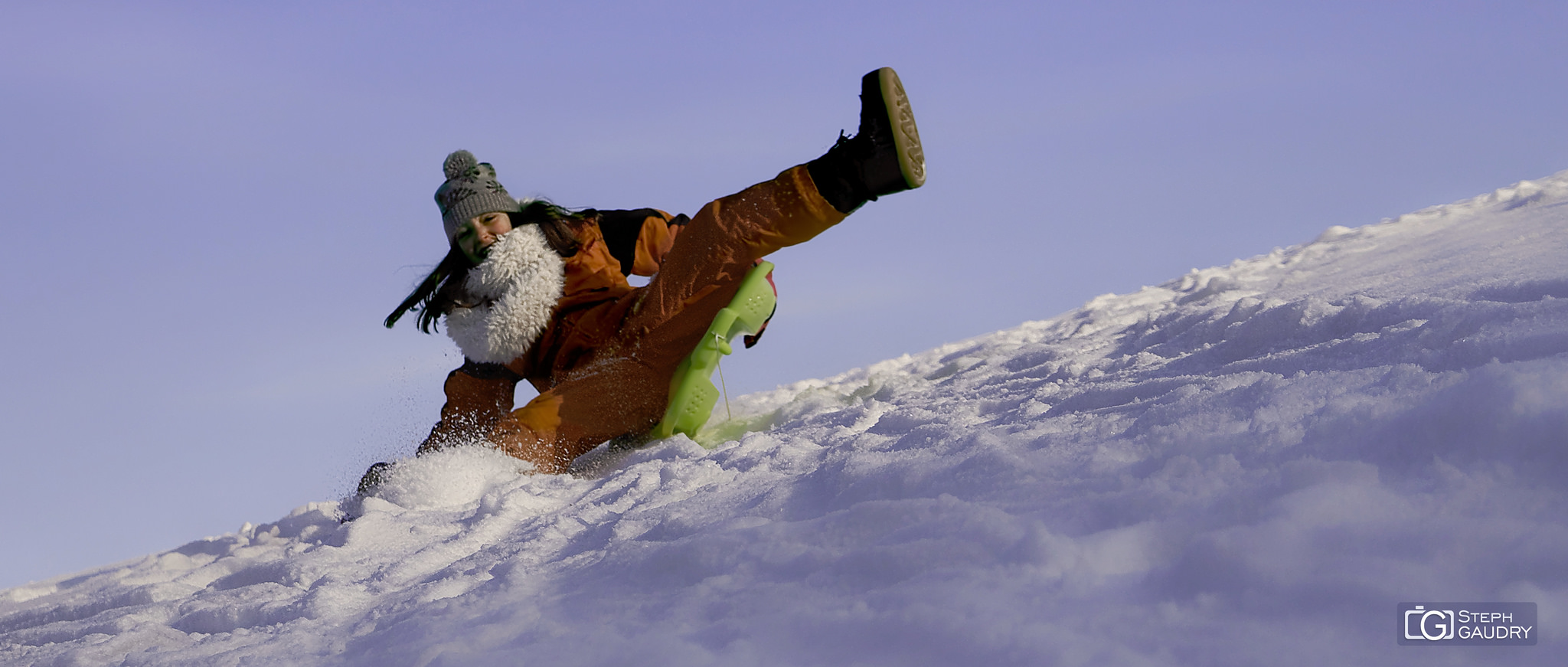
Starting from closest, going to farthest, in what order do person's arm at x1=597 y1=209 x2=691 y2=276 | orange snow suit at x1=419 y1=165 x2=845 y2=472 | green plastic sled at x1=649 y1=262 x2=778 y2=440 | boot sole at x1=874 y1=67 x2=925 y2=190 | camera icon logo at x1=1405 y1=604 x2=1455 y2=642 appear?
camera icon logo at x1=1405 y1=604 x2=1455 y2=642, boot sole at x1=874 y1=67 x2=925 y2=190, orange snow suit at x1=419 y1=165 x2=845 y2=472, green plastic sled at x1=649 y1=262 x2=778 y2=440, person's arm at x1=597 y1=209 x2=691 y2=276

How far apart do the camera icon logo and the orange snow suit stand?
204cm

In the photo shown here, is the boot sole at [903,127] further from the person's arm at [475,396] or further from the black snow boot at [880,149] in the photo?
the person's arm at [475,396]

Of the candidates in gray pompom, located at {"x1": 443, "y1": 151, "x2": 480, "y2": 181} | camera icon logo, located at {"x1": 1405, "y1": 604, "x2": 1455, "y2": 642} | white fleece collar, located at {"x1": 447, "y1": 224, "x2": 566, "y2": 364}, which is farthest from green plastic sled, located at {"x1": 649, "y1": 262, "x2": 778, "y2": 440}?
camera icon logo, located at {"x1": 1405, "y1": 604, "x2": 1455, "y2": 642}

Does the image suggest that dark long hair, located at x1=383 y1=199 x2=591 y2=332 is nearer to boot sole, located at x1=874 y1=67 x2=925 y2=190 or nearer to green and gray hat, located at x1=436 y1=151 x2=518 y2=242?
green and gray hat, located at x1=436 y1=151 x2=518 y2=242

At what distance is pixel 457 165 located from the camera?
142 inches

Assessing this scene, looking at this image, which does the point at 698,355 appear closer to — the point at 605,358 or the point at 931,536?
the point at 605,358

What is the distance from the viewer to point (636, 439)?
3.37 metres

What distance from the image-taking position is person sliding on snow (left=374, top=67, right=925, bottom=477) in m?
3.02

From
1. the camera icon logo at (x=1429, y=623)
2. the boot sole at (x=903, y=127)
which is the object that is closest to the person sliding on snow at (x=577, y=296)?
the boot sole at (x=903, y=127)

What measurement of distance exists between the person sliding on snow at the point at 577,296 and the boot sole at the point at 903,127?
0.19m

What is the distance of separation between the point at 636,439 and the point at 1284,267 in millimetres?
2699

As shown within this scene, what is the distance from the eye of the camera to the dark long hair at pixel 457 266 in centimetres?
351

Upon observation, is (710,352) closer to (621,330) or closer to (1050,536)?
(621,330)

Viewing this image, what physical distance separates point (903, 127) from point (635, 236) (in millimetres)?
1368
